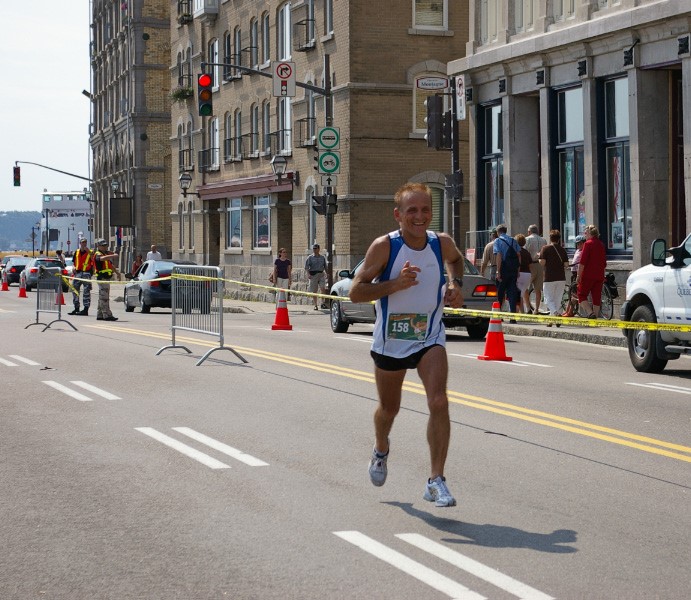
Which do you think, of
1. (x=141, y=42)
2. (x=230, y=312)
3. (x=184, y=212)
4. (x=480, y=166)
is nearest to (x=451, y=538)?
(x=480, y=166)

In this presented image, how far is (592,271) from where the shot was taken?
83.2 ft

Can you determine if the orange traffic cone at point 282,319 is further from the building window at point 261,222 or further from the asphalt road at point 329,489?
the building window at point 261,222

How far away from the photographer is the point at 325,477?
29.5 ft

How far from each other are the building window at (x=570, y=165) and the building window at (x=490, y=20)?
11.4 feet

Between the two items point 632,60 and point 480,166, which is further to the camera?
point 480,166

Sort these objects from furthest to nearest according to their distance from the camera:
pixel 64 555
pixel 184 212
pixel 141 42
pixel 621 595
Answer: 1. pixel 141 42
2. pixel 184 212
3. pixel 64 555
4. pixel 621 595

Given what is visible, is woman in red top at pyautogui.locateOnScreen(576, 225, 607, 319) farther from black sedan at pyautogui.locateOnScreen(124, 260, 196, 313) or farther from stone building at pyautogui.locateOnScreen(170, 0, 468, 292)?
black sedan at pyautogui.locateOnScreen(124, 260, 196, 313)

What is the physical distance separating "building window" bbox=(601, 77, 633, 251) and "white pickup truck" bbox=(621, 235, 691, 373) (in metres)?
11.9

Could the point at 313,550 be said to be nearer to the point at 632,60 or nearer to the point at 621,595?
the point at 621,595

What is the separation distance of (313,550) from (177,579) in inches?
31.6

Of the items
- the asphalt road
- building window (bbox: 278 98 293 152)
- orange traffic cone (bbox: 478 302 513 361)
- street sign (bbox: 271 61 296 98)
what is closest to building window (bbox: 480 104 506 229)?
street sign (bbox: 271 61 296 98)

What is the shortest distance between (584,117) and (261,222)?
22.3m

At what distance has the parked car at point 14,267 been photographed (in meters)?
69.4

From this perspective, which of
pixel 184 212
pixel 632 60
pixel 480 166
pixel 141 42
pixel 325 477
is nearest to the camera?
pixel 325 477
